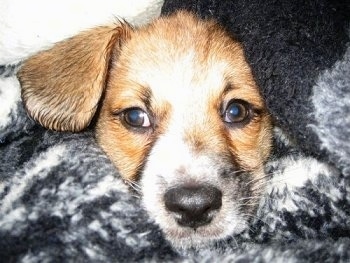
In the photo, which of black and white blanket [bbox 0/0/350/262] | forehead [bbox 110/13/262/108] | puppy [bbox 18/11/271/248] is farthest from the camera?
forehead [bbox 110/13/262/108]

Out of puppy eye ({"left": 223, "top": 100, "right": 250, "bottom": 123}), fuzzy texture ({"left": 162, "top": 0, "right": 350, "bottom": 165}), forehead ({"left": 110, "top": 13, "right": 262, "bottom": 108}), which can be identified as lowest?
puppy eye ({"left": 223, "top": 100, "right": 250, "bottom": 123})

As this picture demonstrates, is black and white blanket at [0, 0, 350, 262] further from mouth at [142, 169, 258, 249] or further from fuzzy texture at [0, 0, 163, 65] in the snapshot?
fuzzy texture at [0, 0, 163, 65]

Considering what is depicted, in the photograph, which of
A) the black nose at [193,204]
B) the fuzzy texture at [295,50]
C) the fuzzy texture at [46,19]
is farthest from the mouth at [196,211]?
the fuzzy texture at [46,19]

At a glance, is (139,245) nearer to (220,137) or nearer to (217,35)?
(220,137)

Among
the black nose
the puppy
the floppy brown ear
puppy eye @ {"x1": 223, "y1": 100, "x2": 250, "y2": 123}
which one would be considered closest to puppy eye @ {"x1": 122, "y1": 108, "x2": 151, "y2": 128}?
the puppy

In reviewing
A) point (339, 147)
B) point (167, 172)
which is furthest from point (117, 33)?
point (339, 147)

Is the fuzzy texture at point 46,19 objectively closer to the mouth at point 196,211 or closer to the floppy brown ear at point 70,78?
the floppy brown ear at point 70,78

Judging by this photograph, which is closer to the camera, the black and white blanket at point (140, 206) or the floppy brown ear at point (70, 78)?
the black and white blanket at point (140, 206)

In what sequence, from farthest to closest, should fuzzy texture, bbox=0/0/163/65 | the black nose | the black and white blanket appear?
1. fuzzy texture, bbox=0/0/163/65
2. the black nose
3. the black and white blanket
